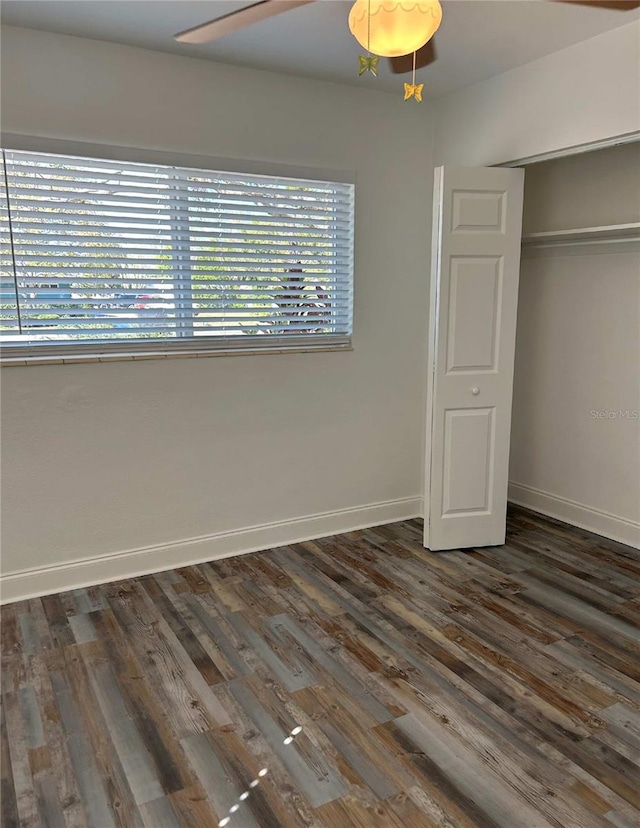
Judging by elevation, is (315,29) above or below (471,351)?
above

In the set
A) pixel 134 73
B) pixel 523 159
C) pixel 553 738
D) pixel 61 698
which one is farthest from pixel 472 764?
pixel 134 73

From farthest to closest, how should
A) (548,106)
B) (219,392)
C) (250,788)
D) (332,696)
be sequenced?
(219,392) < (548,106) < (332,696) < (250,788)

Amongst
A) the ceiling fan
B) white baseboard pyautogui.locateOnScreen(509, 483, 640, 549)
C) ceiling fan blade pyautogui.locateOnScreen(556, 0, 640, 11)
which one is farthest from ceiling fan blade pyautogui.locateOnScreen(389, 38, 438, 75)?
white baseboard pyautogui.locateOnScreen(509, 483, 640, 549)

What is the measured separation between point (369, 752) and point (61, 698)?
1.19m

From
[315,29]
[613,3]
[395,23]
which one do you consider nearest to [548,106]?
[315,29]

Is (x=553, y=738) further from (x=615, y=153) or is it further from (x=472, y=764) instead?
(x=615, y=153)

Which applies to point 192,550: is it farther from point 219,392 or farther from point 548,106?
point 548,106

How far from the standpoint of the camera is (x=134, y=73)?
3092mm

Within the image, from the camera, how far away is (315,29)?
2822 millimetres

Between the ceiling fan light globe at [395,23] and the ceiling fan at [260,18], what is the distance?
188 millimetres

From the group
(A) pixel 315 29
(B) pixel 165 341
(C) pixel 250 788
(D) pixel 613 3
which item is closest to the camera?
(D) pixel 613 3

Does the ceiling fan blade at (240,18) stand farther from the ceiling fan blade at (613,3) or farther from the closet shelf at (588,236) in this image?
the closet shelf at (588,236)

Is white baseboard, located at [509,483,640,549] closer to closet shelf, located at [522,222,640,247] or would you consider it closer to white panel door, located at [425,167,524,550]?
white panel door, located at [425,167,524,550]

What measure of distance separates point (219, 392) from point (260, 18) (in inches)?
81.1
